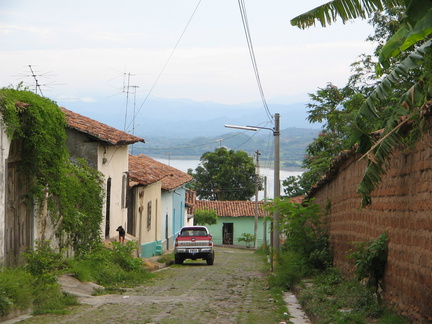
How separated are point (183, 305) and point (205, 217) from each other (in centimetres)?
4876

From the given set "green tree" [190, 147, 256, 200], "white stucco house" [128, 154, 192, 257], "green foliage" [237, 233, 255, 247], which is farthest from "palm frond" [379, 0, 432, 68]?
"green tree" [190, 147, 256, 200]

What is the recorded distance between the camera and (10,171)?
1498 cm

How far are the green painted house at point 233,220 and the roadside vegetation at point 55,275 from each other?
43976mm

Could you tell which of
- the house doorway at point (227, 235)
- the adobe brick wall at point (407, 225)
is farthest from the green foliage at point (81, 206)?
the house doorway at point (227, 235)

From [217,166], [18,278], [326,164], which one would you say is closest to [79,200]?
[18,278]

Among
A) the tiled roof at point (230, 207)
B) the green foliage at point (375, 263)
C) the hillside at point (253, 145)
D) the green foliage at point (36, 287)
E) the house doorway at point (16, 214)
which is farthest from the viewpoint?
the hillside at point (253, 145)

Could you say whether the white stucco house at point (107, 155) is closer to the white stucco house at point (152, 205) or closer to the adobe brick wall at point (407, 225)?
the white stucco house at point (152, 205)

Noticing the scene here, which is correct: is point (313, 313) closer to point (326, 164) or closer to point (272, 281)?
point (272, 281)

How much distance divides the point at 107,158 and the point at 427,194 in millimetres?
17084

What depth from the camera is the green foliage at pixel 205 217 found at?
62.2 meters

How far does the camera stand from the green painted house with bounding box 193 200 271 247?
65438 millimetres

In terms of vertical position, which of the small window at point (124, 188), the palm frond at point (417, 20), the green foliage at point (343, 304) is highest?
the palm frond at point (417, 20)

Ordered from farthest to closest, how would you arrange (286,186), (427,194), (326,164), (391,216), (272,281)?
1. (286,186)
2. (326,164)
3. (272,281)
4. (391,216)
5. (427,194)

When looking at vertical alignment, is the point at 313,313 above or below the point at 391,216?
below
